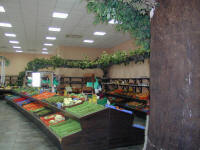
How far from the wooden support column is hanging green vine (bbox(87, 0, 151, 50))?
0.54m

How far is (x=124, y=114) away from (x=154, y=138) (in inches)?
88.6

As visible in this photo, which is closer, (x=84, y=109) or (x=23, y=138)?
(x=84, y=109)

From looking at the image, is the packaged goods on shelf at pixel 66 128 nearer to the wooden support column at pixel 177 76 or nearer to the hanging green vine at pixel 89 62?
the wooden support column at pixel 177 76

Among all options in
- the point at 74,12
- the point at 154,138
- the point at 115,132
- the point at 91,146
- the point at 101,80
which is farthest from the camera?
the point at 101,80

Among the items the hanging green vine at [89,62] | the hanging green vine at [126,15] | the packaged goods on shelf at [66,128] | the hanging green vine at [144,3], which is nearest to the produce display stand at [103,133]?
the packaged goods on shelf at [66,128]

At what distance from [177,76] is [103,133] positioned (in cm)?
262

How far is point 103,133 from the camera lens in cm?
421

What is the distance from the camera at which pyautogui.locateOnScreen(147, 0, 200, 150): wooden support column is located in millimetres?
1890

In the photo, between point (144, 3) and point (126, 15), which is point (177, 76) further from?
point (126, 15)

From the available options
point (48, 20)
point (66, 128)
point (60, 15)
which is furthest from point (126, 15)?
point (48, 20)

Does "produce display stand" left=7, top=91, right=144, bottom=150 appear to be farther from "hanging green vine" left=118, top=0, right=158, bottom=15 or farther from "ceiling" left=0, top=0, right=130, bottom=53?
"ceiling" left=0, top=0, right=130, bottom=53

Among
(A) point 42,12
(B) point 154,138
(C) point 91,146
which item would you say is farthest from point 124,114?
(A) point 42,12

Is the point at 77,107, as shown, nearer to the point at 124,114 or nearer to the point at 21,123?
the point at 124,114

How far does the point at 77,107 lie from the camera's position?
187 inches
